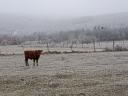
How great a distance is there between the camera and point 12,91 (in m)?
16.3

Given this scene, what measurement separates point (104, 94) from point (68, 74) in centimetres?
695

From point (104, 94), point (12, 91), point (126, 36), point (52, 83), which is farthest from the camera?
point (126, 36)

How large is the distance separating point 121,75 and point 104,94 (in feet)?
20.5

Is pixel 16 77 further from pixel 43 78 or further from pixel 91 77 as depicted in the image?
pixel 91 77

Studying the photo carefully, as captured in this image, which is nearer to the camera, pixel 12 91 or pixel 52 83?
pixel 12 91

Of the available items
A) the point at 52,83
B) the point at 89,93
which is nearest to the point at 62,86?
the point at 52,83

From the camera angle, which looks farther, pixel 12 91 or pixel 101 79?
pixel 101 79

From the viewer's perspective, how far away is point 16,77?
68.3ft

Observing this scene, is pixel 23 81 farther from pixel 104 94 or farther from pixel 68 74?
pixel 104 94

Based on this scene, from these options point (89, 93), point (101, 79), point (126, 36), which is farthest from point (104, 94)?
point (126, 36)

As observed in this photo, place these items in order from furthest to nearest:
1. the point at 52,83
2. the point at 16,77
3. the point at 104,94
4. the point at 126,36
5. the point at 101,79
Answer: the point at 126,36 → the point at 16,77 → the point at 101,79 → the point at 52,83 → the point at 104,94

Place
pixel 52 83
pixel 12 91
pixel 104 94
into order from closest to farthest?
pixel 104 94 → pixel 12 91 → pixel 52 83

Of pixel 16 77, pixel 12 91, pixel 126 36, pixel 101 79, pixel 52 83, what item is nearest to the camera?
pixel 12 91

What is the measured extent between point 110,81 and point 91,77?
196 cm
